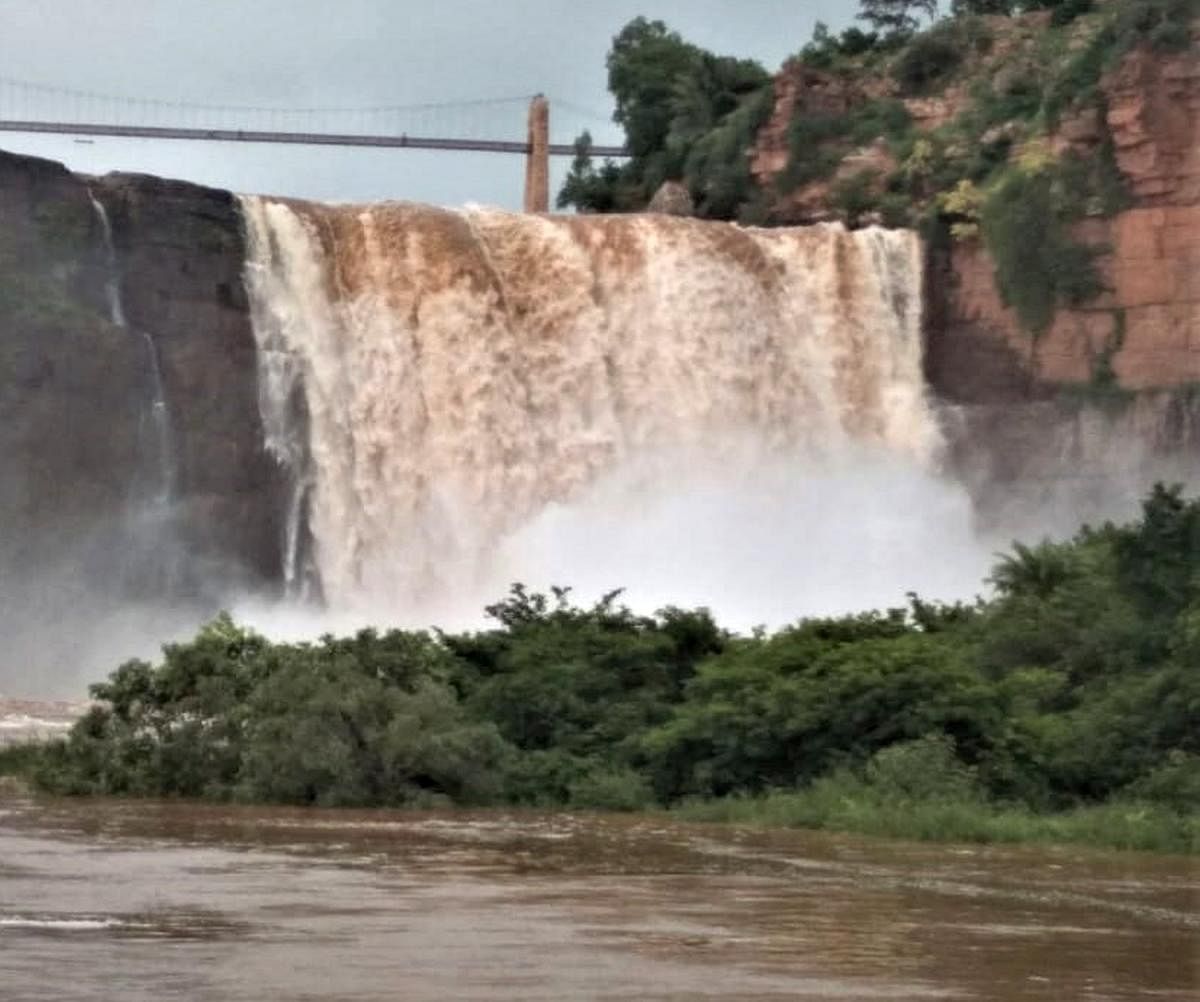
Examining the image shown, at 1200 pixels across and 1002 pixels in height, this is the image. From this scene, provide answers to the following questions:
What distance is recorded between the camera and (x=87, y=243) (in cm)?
4962

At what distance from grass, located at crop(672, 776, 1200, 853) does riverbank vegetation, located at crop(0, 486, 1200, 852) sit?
0.12ft

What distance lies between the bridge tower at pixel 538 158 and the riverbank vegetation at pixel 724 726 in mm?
49462

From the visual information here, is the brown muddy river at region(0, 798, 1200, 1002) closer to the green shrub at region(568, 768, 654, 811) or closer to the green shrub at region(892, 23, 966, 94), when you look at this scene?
the green shrub at region(568, 768, 654, 811)

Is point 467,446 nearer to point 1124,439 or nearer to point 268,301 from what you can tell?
point 268,301

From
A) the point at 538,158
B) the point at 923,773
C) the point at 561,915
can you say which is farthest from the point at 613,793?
the point at 538,158

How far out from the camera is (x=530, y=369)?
52281 millimetres

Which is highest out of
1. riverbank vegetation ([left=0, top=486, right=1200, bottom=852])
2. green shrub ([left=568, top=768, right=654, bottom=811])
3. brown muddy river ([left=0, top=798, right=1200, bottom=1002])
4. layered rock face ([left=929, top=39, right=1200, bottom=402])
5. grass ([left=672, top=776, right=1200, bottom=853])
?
layered rock face ([left=929, top=39, right=1200, bottom=402])

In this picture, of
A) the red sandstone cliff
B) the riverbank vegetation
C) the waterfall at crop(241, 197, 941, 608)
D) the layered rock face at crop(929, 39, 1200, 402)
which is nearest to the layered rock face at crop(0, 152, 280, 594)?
the waterfall at crop(241, 197, 941, 608)

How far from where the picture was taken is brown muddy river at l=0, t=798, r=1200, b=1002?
1325 centimetres

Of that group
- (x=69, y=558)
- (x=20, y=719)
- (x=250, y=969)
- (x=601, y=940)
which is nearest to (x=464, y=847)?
(x=601, y=940)

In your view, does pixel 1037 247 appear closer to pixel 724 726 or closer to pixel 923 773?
pixel 724 726

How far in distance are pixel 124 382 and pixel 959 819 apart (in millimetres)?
29402

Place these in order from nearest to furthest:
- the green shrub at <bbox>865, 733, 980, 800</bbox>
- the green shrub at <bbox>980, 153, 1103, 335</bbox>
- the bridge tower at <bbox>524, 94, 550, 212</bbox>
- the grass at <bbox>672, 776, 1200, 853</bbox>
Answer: the grass at <bbox>672, 776, 1200, 853</bbox>
the green shrub at <bbox>865, 733, 980, 800</bbox>
the green shrub at <bbox>980, 153, 1103, 335</bbox>
the bridge tower at <bbox>524, 94, 550, 212</bbox>

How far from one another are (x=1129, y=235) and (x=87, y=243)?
19.6m
